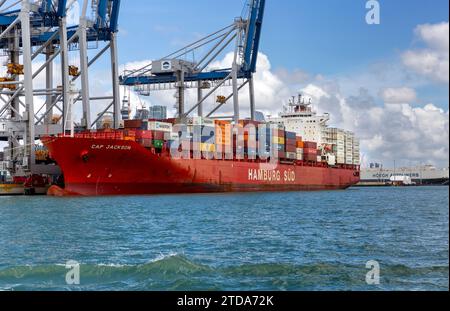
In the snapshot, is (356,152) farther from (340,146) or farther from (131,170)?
(131,170)

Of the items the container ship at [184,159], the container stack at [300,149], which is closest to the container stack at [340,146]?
the container ship at [184,159]

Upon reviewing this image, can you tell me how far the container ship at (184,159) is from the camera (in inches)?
1618

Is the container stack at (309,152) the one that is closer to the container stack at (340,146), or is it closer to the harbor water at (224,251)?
the container stack at (340,146)

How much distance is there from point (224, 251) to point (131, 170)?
91.6 ft

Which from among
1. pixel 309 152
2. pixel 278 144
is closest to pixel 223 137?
pixel 278 144

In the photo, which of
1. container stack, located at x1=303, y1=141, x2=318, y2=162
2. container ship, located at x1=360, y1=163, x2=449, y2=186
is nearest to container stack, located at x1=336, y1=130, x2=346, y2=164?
container stack, located at x1=303, y1=141, x2=318, y2=162

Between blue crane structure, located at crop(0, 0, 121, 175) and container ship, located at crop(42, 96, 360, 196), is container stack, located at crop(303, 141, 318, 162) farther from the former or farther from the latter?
blue crane structure, located at crop(0, 0, 121, 175)

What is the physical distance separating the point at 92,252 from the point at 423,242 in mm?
9238

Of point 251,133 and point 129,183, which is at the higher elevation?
point 251,133

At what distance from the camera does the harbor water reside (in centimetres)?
1148

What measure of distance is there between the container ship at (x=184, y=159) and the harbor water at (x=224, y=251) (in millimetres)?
15949
